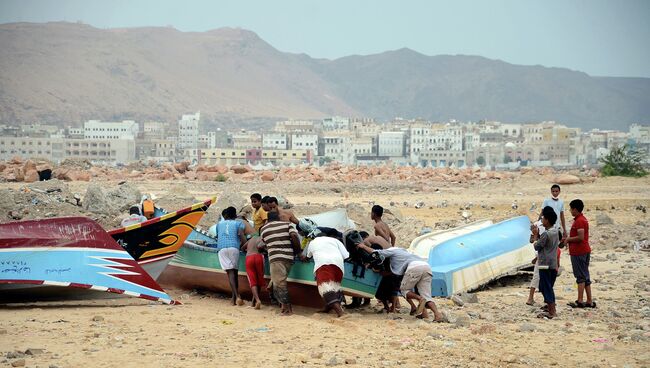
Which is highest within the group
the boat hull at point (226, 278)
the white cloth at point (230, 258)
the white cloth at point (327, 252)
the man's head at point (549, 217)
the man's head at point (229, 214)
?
the man's head at point (549, 217)

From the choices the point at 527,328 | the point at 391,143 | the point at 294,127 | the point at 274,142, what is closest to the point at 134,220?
the point at 527,328

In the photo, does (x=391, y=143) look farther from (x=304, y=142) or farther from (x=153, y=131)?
(x=153, y=131)

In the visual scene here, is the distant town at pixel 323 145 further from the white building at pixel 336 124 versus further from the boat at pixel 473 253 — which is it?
the boat at pixel 473 253

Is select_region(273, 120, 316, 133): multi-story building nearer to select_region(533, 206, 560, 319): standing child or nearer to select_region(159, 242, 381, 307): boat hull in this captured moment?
select_region(159, 242, 381, 307): boat hull

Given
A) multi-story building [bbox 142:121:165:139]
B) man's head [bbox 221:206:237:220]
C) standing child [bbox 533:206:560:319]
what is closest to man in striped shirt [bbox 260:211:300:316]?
man's head [bbox 221:206:237:220]

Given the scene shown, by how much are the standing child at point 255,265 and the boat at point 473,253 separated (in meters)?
2.17

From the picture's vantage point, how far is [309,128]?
174 metres

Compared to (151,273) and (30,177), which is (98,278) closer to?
(151,273)

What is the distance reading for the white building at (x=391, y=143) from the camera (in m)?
165

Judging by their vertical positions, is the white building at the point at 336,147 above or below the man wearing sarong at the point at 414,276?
below

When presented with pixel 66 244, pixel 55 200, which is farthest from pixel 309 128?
pixel 66 244

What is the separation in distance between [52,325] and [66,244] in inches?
54.2

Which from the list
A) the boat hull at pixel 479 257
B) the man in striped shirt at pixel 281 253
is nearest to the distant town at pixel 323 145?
the boat hull at pixel 479 257

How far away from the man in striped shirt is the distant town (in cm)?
12193
